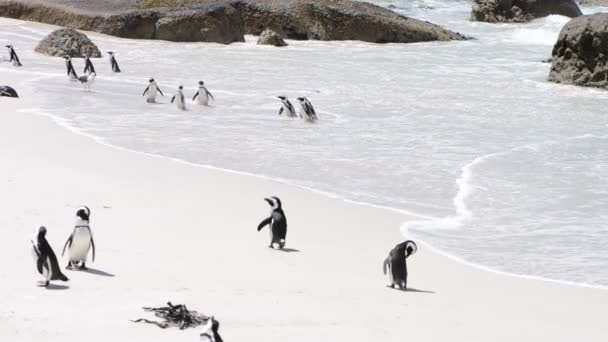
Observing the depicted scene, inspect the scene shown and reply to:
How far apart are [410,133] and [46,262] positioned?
792cm

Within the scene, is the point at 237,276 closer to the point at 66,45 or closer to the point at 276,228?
the point at 276,228

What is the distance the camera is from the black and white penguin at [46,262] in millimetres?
5430

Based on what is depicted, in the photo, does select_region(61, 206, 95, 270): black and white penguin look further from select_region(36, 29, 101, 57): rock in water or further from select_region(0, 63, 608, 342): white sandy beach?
select_region(36, 29, 101, 57): rock in water

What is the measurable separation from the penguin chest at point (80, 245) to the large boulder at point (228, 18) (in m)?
20.3

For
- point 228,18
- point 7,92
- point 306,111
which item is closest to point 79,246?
point 306,111

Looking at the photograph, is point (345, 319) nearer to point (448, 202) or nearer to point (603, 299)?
point (603, 299)

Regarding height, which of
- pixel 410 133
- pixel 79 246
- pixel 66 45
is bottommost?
pixel 410 133

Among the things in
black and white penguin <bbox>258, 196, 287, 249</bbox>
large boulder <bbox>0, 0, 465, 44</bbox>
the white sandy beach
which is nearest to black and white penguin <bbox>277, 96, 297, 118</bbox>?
the white sandy beach

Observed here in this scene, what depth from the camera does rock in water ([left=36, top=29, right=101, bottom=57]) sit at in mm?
20438

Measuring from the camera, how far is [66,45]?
67.1ft

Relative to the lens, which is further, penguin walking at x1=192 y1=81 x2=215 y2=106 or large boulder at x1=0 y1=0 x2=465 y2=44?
large boulder at x1=0 y1=0 x2=465 y2=44

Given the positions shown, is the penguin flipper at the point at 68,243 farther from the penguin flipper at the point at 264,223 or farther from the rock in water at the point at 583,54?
the rock in water at the point at 583,54

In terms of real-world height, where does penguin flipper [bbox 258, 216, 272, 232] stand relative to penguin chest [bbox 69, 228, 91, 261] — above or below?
below

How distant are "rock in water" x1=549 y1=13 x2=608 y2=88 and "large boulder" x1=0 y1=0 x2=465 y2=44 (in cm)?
850
